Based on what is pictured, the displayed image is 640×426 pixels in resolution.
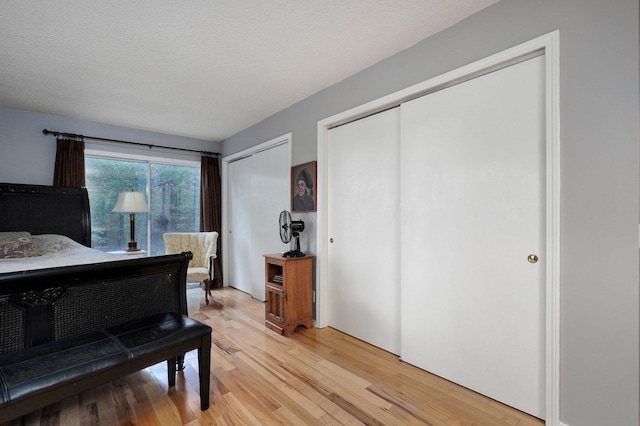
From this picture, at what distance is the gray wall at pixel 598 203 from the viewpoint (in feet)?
4.44

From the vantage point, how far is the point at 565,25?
153 centimetres

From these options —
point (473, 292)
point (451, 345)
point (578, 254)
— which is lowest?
point (451, 345)

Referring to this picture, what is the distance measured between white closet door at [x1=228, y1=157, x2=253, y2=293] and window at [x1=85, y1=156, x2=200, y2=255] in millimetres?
629

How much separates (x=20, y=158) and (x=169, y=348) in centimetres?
355

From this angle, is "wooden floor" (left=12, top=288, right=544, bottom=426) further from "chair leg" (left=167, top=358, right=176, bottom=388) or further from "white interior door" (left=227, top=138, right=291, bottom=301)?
"white interior door" (left=227, top=138, right=291, bottom=301)

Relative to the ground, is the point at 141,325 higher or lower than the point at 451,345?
higher

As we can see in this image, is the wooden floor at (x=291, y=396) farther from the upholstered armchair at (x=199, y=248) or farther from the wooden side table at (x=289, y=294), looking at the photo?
the upholstered armchair at (x=199, y=248)

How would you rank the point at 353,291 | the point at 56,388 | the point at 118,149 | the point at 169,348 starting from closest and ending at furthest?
the point at 56,388, the point at 169,348, the point at 353,291, the point at 118,149

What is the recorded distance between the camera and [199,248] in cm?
436

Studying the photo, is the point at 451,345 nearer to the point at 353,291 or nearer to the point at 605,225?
the point at 353,291

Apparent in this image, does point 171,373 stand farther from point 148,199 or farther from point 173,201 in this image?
point 173,201

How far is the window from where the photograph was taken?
405cm

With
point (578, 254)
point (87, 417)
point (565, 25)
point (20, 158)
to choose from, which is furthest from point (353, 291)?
point (20, 158)

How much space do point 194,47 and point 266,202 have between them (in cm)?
210
